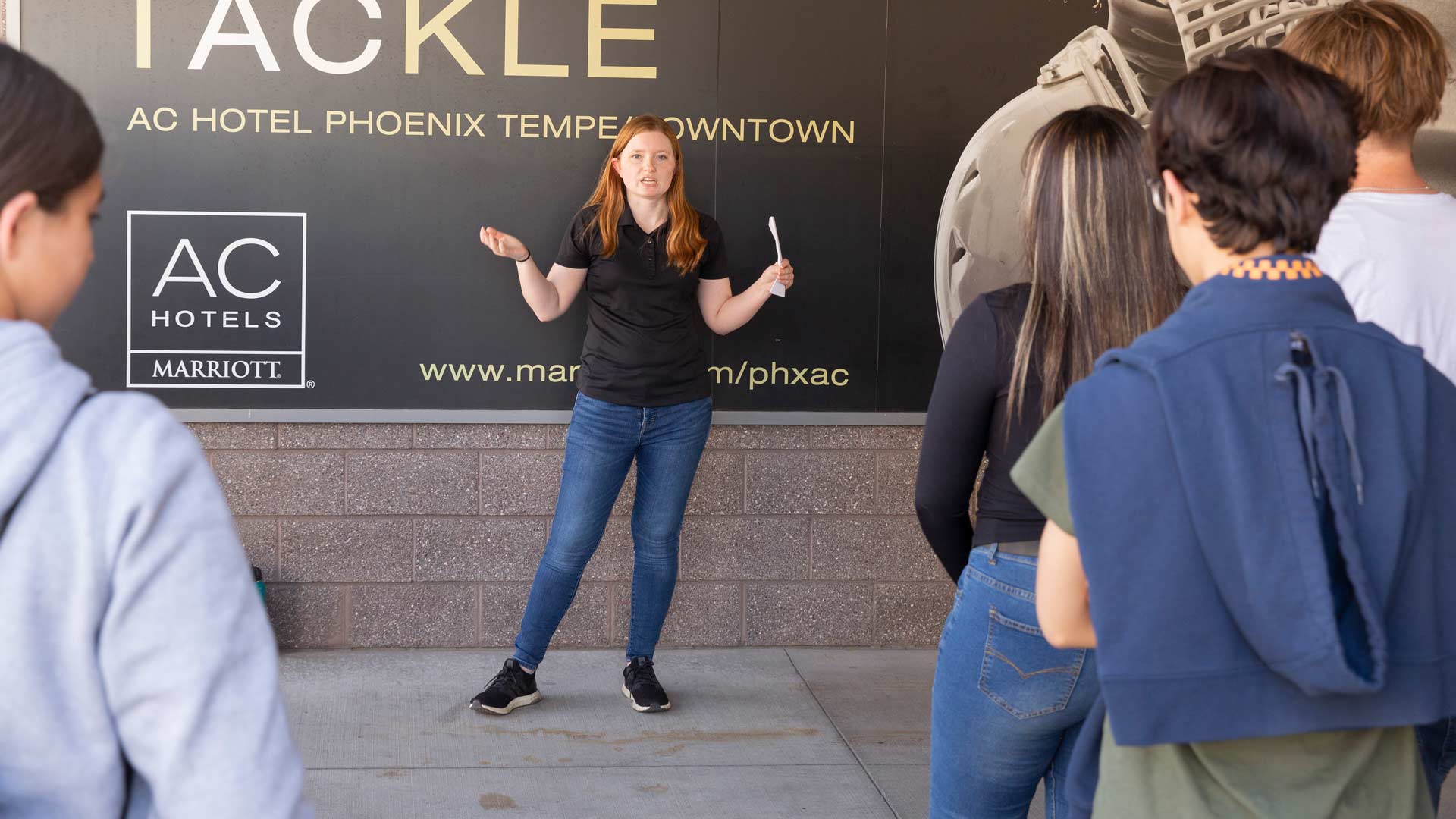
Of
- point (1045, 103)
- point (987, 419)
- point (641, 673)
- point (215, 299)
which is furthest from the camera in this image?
point (1045, 103)

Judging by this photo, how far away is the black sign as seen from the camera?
4203 mm

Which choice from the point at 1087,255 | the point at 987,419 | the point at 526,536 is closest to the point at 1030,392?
the point at 987,419

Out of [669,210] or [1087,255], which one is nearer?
[1087,255]

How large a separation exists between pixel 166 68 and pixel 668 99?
1.57 meters

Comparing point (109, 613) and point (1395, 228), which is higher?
point (1395, 228)

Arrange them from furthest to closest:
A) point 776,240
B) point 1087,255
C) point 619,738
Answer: point 776,240 < point 619,738 < point 1087,255

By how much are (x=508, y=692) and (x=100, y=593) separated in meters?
2.99

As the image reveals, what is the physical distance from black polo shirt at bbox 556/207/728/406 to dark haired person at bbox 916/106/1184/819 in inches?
76.4

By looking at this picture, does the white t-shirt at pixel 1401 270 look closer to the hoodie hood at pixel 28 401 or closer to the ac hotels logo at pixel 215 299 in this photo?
the hoodie hood at pixel 28 401

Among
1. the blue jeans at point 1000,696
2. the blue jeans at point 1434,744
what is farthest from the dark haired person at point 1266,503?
the blue jeans at point 1434,744

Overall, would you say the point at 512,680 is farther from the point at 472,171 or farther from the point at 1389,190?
the point at 1389,190

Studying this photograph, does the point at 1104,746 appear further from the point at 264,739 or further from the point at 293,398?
the point at 293,398

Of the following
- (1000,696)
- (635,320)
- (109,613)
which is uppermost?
(635,320)

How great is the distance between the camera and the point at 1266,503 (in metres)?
1.19
